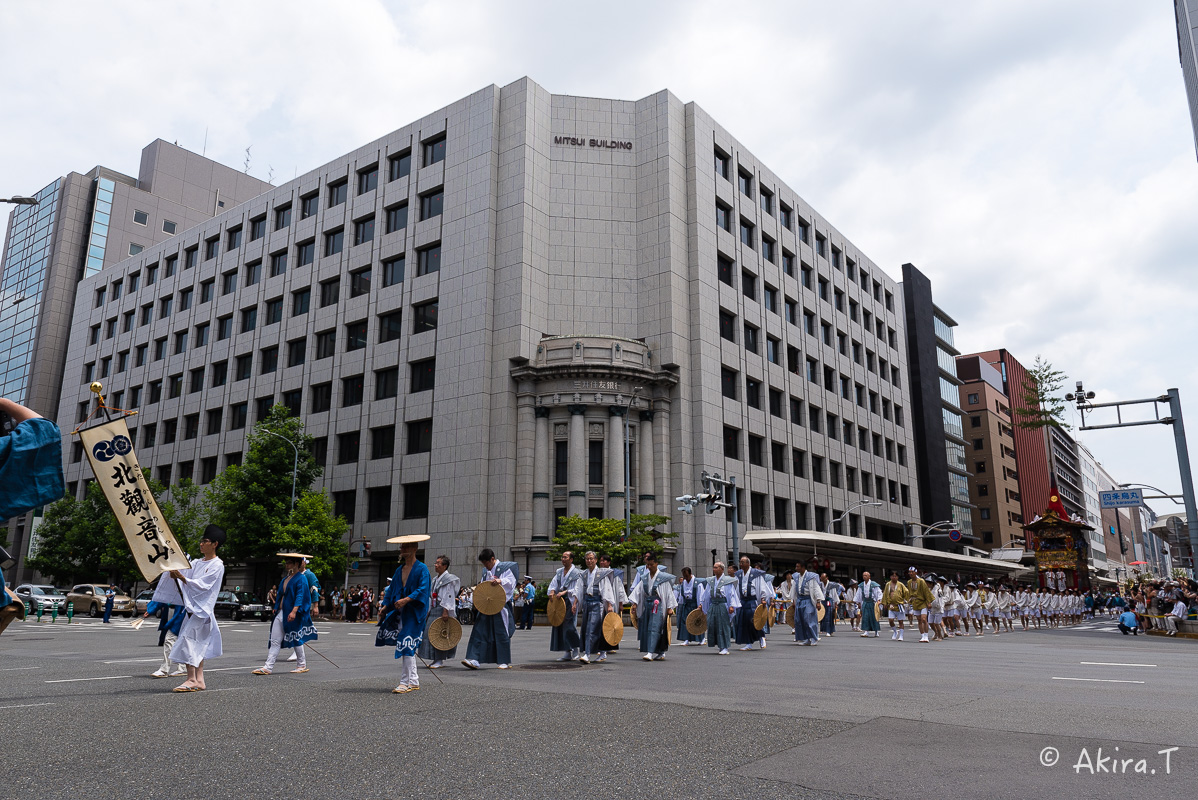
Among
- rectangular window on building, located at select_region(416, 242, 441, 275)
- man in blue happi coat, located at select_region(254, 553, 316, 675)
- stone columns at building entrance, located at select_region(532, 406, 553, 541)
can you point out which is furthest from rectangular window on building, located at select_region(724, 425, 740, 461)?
man in blue happi coat, located at select_region(254, 553, 316, 675)

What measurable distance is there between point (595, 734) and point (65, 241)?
86.1 metres

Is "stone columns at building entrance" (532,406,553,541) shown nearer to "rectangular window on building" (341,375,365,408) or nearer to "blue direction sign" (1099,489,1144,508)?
"rectangular window on building" (341,375,365,408)

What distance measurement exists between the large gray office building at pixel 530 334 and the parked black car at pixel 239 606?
732 centimetres

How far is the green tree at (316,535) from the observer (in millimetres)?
37812

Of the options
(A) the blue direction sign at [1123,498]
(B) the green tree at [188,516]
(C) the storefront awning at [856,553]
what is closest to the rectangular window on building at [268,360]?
(B) the green tree at [188,516]

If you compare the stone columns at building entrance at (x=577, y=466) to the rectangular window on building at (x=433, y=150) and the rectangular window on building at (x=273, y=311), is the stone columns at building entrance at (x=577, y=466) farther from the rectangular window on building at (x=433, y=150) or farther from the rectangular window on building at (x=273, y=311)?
the rectangular window on building at (x=273, y=311)

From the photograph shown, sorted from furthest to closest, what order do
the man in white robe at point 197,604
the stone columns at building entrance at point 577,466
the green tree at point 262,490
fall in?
the green tree at point 262,490, the stone columns at building entrance at point 577,466, the man in white robe at point 197,604

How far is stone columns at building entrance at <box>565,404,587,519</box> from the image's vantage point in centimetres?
3672

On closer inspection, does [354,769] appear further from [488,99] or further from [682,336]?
[488,99]

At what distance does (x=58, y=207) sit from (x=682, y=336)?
67.7m

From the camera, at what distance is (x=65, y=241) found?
7488 centimetres

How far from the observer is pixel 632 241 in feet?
141

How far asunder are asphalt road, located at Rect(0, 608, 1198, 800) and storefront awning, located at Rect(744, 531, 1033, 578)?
1051 inches

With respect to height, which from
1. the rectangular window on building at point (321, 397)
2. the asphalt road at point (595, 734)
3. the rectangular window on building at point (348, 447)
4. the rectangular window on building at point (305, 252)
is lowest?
the asphalt road at point (595, 734)
